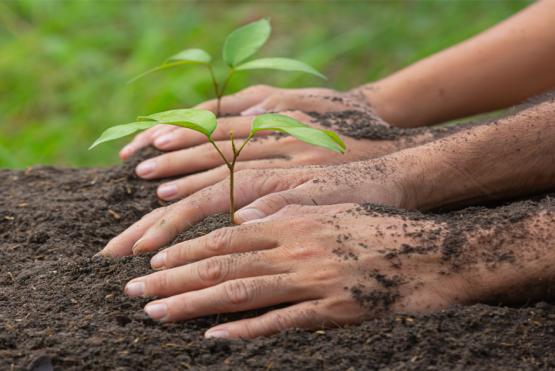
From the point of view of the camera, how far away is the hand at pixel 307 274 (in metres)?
1.54

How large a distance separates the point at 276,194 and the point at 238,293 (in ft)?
0.99

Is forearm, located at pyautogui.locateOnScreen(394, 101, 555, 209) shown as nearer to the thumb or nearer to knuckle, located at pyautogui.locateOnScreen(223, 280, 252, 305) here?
the thumb

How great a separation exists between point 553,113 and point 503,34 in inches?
28.5

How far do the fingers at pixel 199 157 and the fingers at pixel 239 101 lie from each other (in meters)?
0.28

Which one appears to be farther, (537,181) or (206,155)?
(206,155)

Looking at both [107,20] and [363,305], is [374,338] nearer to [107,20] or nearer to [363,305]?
[363,305]

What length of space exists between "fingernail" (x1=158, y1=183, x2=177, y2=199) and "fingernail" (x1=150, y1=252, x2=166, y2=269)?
0.40 metres

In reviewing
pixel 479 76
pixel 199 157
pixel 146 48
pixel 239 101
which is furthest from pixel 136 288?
pixel 146 48

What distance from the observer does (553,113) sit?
6.48 ft

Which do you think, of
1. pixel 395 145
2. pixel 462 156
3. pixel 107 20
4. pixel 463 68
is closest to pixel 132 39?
pixel 107 20

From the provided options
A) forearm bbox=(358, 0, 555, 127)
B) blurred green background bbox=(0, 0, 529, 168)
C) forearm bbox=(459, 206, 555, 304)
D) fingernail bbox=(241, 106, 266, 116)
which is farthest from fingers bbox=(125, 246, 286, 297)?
blurred green background bbox=(0, 0, 529, 168)

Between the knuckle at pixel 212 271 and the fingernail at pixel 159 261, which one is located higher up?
the fingernail at pixel 159 261

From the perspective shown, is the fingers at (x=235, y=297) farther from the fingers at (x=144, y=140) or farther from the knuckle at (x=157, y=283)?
the fingers at (x=144, y=140)

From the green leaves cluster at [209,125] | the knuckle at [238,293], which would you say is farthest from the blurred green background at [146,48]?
the knuckle at [238,293]
